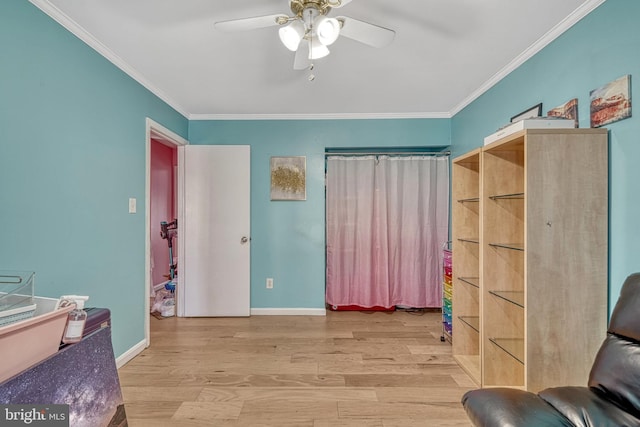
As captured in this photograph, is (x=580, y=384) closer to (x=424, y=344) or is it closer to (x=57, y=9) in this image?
(x=424, y=344)

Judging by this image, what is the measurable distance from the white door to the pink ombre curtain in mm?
1067

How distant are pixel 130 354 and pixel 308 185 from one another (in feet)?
7.77

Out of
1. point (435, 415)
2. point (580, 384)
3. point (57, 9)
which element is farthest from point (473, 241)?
point (57, 9)

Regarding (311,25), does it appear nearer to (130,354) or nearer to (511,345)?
(511,345)

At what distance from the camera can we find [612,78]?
1541 millimetres

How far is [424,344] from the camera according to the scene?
8.96 feet

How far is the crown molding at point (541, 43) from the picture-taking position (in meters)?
1.66

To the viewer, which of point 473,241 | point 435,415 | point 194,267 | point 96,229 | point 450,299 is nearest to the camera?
point 435,415

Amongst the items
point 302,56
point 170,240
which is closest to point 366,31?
point 302,56

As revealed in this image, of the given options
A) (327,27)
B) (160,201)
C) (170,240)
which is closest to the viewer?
(327,27)

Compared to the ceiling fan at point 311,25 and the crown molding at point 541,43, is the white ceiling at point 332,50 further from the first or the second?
the ceiling fan at point 311,25

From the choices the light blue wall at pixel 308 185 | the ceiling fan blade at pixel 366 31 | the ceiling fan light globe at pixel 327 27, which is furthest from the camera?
the light blue wall at pixel 308 185

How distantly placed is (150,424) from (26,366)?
852mm

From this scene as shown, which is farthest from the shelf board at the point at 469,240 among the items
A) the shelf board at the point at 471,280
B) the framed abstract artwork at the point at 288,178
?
the framed abstract artwork at the point at 288,178
